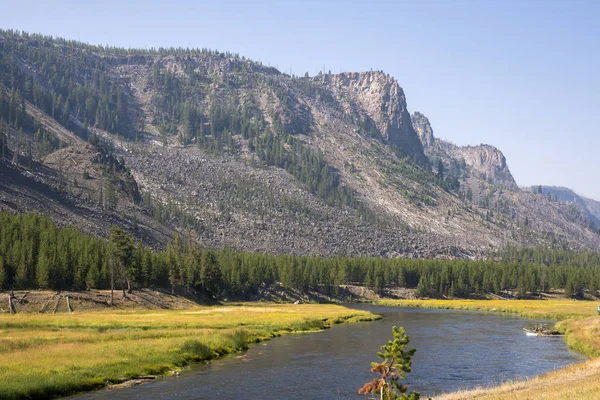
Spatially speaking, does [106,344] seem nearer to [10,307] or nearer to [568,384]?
[10,307]

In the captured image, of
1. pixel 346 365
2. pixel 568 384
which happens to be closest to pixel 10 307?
pixel 346 365

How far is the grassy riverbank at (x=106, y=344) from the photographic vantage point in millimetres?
47844

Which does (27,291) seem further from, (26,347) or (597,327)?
(597,327)

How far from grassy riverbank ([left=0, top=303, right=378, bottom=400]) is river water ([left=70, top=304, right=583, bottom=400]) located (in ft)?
10.0

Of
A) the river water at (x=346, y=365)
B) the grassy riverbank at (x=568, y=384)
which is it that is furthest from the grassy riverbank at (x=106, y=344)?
the grassy riverbank at (x=568, y=384)

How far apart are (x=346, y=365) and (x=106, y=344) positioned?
27.7m

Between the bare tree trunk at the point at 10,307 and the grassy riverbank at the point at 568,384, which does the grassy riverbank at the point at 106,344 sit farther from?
the grassy riverbank at the point at 568,384

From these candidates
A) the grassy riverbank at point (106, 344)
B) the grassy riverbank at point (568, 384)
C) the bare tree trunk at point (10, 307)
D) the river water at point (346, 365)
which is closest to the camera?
the grassy riverbank at point (568, 384)

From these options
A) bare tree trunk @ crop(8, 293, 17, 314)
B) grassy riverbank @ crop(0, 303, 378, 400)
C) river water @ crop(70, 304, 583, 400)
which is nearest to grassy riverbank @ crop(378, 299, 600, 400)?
river water @ crop(70, 304, 583, 400)

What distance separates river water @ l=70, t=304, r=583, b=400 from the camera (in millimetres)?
49438

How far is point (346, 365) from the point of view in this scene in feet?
207

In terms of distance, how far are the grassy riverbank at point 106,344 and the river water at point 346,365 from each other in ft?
10.0

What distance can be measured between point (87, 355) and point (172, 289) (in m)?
84.0

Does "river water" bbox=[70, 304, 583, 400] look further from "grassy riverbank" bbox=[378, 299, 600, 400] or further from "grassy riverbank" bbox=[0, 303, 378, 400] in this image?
"grassy riverbank" bbox=[0, 303, 378, 400]
